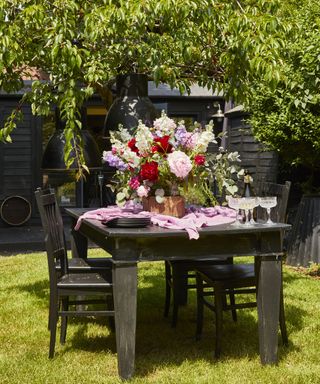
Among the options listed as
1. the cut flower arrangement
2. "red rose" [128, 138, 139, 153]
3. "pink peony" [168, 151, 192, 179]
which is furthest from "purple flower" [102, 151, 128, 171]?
"pink peony" [168, 151, 192, 179]

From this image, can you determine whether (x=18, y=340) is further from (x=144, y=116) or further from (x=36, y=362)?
(x=144, y=116)

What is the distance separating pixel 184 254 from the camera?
4.30 metres

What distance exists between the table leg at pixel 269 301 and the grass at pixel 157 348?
0.60 feet

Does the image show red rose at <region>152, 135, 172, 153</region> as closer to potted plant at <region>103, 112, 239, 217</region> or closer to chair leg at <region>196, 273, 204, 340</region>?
potted plant at <region>103, 112, 239, 217</region>

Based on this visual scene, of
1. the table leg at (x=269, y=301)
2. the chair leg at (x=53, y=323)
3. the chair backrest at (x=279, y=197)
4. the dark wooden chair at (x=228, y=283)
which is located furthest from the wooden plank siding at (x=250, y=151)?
the chair leg at (x=53, y=323)

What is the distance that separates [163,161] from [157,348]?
1523mm

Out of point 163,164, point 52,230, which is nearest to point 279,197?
point 163,164

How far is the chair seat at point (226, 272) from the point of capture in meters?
4.91

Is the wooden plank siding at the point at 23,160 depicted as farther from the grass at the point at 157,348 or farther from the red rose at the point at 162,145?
the red rose at the point at 162,145

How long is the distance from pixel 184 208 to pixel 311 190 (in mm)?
6033

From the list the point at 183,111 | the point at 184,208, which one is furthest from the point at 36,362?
the point at 183,111

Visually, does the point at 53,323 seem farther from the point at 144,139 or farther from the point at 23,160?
the point at 23,160

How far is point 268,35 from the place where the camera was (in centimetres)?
589

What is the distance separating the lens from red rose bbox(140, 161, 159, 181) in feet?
15.0
